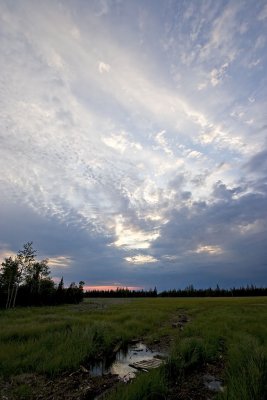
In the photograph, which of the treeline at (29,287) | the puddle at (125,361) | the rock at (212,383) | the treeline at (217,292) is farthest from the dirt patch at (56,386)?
the treeline at (217,292)

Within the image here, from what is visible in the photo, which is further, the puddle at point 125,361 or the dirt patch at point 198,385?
the puddle at point 125,361

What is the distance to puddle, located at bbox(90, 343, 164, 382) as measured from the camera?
9.97 metres

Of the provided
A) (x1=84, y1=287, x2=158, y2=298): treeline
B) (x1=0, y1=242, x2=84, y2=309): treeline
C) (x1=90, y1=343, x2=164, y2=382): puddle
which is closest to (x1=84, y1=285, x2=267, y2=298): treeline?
(x1=84, y1=287, x2=158, y2=298): treeline

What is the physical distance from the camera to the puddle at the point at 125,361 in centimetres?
997

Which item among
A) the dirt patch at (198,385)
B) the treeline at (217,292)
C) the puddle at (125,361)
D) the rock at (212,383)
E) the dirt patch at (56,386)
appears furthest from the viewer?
the treeline at (217,292)

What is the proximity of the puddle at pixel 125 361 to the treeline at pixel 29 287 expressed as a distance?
47.8m

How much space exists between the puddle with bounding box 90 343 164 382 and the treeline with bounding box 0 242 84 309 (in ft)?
157

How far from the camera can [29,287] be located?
71750 mm

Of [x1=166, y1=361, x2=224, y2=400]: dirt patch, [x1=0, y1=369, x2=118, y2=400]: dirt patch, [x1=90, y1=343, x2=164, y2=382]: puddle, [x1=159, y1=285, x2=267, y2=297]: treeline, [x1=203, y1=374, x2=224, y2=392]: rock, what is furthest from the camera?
[x1=159, y1=285, x2=267, y2=297]: treeline

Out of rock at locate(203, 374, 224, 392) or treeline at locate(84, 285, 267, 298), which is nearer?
rock at locate(203, 374, 224, 392)

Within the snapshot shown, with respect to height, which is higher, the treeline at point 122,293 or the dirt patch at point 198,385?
the treeline at point 122,293

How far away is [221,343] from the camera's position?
45.9 ft

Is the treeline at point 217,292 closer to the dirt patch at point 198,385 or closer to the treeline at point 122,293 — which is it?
the treeline at point 122,293

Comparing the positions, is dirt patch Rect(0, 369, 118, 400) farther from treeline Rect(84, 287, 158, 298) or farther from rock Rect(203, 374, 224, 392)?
treeline Rect(84, 287, 158, 298)
